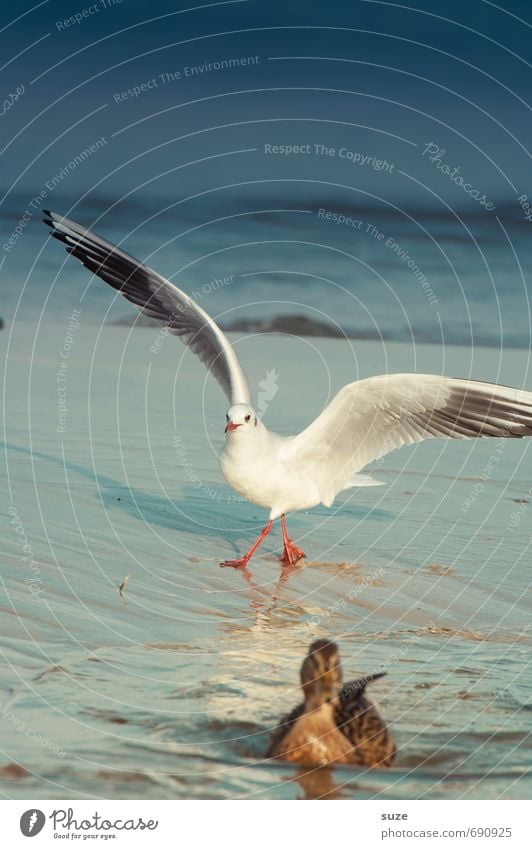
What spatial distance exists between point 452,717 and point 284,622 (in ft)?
5.00

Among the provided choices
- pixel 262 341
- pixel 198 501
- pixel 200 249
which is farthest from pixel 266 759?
pixel 200 249

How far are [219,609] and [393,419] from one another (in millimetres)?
1806

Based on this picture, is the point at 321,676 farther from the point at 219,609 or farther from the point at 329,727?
the point at 219,609

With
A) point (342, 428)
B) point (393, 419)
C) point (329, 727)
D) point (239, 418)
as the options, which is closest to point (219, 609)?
point (239, 418)

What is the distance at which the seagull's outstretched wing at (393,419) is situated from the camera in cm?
759

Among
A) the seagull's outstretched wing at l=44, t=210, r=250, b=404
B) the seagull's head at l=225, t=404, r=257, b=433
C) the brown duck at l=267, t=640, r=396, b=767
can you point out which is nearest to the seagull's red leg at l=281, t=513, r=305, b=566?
the seagull's head at l=225, t=404, r=257, b=433

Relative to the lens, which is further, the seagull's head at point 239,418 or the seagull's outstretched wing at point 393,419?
the seagull's head at point 239,418

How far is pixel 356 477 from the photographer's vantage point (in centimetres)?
862

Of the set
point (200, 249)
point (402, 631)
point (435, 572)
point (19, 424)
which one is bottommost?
point (402, 631)

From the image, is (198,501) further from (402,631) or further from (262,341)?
(262,341)

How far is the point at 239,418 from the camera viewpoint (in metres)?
7.71

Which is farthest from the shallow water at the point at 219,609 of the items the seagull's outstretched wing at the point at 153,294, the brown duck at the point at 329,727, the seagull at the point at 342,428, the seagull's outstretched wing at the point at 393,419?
the seagull's outstretched wing at the point at 153,294

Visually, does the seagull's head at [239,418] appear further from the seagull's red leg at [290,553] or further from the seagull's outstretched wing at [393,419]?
the seagull's red leg at [290,553]

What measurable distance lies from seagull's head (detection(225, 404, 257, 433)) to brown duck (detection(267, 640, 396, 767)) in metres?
2.47
